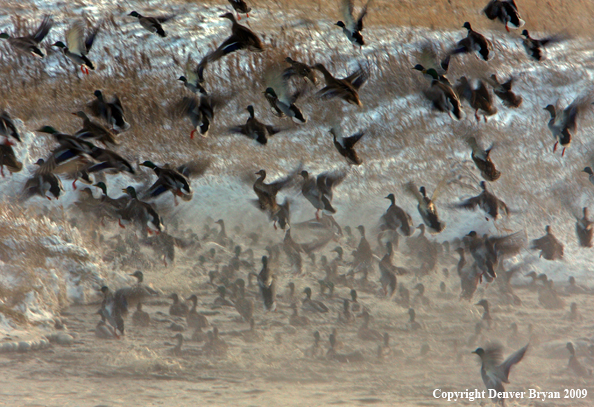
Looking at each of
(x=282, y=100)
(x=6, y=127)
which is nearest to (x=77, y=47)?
(x=6, y=127)

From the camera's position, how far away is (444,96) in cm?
292

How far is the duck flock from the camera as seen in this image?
9.55 ft

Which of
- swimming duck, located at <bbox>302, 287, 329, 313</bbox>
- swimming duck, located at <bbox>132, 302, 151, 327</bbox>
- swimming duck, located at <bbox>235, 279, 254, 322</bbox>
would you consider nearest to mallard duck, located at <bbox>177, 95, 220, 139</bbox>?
swimming duck, located at <bbox>132, 302, 151, 327</bbox>

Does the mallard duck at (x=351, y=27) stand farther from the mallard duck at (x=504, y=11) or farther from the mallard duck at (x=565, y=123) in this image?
the mallard duck at (x=565, y=123)

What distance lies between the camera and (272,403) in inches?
173

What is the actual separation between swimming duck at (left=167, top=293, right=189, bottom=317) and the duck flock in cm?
2

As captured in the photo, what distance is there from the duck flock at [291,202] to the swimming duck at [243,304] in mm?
15

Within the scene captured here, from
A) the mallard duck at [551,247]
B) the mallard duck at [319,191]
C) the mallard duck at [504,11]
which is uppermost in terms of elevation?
the mallard duck at [504,11]

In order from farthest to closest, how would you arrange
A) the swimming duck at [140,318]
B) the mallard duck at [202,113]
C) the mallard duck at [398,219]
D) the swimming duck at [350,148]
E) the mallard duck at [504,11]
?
the swimming duck at [140,318] → the mallard duck at [398,219] → the swimming duck at [350,148] → the mallard duck at [202,113] → the mallard duck at [504,11]

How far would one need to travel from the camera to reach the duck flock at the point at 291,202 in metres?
2.91

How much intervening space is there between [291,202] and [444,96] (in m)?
3.09

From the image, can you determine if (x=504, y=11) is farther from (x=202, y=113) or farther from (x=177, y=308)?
(x=177, y=308)

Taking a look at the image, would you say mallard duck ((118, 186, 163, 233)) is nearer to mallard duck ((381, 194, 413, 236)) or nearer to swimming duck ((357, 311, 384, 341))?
mallard duck ((381, 194, 413, 236))

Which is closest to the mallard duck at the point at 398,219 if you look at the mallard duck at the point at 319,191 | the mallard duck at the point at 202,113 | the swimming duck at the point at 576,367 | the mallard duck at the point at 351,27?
the mallard duck at the point at 319,191
